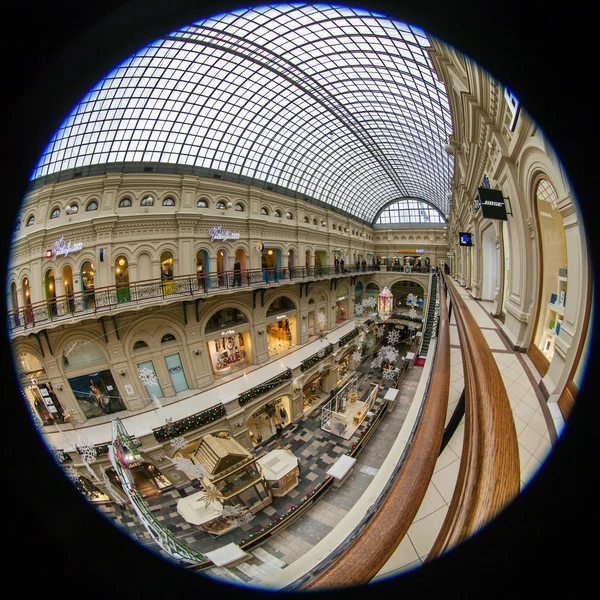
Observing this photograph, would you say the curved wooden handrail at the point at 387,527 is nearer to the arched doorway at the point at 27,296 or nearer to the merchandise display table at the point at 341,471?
the merchandise display table at the point at 341,471

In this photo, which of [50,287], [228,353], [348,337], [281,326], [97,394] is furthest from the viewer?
[348,337]

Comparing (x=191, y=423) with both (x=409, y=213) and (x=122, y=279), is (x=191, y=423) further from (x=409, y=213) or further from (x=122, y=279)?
(x=409, y=213)

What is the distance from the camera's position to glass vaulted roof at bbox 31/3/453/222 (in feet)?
38.7

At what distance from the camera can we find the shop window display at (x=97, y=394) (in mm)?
10445

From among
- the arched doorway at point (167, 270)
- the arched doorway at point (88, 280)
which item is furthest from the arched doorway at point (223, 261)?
the arched doorway at point (88, 280)

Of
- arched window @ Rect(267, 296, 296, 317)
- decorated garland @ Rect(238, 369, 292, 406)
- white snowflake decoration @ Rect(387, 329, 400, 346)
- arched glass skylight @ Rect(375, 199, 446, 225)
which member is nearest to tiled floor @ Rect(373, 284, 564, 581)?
decorated garland @ Rect(238, 369, 292, 406)

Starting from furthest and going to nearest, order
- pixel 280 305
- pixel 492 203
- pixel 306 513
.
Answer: pixel 280 305 → pixel 306 513 → pixel 492 203

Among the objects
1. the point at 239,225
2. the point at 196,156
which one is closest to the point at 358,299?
the point at 239,225

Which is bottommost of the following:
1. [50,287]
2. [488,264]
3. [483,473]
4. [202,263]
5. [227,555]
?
[227,555]

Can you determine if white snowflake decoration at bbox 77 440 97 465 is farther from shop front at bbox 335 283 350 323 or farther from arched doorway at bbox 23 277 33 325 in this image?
shop front at bbox 335 283 350 323

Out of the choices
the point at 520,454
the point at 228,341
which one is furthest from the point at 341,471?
the point at 228,341

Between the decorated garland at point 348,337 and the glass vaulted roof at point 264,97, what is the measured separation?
51.7ft

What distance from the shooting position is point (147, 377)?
40.0 feet

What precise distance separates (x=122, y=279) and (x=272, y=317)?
10005mm
